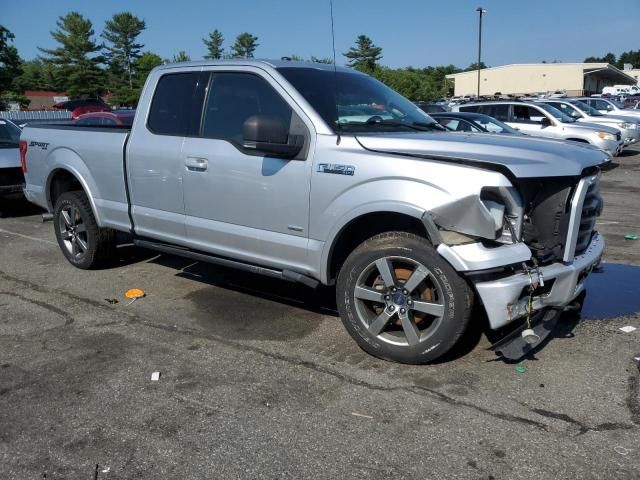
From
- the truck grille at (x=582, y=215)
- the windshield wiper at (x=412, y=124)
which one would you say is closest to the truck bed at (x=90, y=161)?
the windshield wiper at (x=412, y=124)

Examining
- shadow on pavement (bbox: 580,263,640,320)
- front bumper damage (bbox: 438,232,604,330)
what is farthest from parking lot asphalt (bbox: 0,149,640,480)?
front bumper damage (bbox: 438,232,604,330)

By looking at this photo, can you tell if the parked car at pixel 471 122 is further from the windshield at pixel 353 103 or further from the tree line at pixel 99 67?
the tree line at pixel 99 67

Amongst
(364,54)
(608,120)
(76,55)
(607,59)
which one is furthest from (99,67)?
(607,59)

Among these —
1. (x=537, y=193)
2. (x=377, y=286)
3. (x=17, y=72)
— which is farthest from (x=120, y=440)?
(x=17, y=72)

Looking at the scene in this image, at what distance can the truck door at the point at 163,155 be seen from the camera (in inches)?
199

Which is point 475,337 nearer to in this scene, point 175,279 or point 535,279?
point 535,279

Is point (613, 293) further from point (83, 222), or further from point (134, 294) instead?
point (83, 222)

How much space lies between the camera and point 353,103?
468cm

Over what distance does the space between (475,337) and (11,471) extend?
3.07 m

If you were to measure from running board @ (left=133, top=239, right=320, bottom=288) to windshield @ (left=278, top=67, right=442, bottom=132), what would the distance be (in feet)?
3.59

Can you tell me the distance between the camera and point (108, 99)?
250 ft

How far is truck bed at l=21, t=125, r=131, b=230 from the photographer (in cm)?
564

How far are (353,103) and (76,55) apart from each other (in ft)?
256

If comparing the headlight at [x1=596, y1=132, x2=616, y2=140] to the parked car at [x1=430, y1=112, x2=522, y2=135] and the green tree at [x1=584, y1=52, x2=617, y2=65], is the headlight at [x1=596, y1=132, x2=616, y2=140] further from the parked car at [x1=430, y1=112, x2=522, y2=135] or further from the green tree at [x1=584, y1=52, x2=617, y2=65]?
the green tree at [x1=584, y1=52, x2=617, y2=65]
